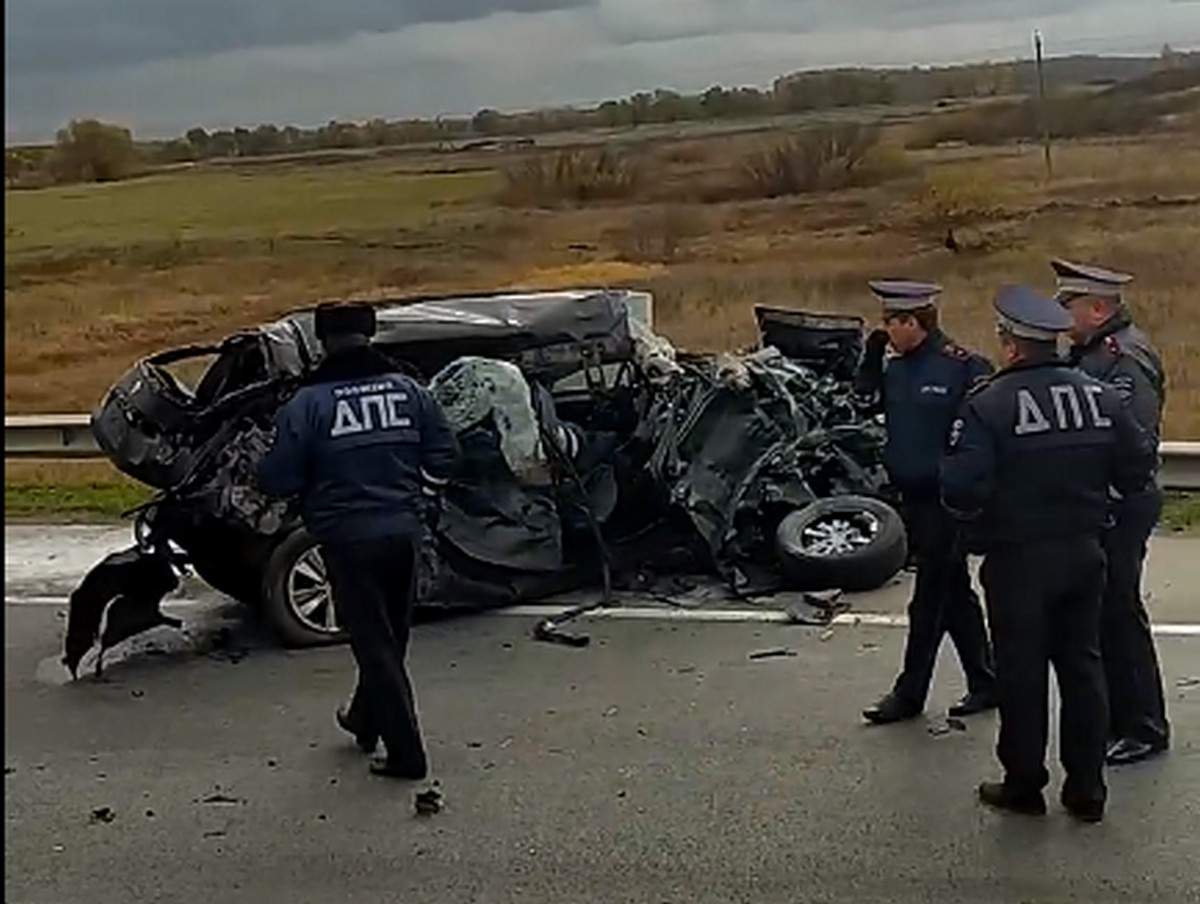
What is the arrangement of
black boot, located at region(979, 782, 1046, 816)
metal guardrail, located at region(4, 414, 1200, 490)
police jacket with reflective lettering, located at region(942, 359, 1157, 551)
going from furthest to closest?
metal guardrail, located at region(4, 414, 1200, 490), black boot, located at region(979, 782, 1046, 816), police jacket with reflective lettering, located at region(942, 359, 1157, 551)

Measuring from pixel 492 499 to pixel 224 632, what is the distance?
4.54ft

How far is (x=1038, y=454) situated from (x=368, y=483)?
2186 millimetres

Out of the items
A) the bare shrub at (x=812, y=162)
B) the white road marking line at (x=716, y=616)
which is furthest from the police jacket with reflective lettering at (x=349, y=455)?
the bare shrub at (x=812, y=162)

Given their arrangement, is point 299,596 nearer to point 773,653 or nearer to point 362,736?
point 362,736

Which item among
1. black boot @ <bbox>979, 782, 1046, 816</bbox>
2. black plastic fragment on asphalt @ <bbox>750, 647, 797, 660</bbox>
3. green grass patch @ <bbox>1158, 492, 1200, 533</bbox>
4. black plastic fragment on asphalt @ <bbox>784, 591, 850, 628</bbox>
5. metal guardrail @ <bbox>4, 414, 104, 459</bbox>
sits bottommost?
green grass patch @ <bbox>1158, 492, 1200, 533</bbox>

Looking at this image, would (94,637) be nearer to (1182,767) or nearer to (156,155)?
(156,155)

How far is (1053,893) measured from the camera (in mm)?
5031

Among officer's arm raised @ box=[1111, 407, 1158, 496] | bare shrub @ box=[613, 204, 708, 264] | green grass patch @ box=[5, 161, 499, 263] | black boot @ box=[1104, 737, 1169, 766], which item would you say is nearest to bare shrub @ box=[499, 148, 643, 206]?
green grass patch @ box=[5, 161, 499, 263]

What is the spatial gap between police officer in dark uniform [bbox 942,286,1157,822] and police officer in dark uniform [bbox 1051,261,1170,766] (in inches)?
11.2

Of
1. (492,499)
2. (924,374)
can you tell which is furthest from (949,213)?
(924,374)

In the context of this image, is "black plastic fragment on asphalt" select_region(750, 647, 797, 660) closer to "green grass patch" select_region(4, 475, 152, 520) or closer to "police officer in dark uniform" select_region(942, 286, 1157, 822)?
"police officer in dark uniform" select_region(942, 286, 1157, 822)

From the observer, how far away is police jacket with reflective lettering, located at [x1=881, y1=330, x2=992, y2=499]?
6.41m

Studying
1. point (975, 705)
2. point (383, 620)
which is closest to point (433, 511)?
point (383, 620)

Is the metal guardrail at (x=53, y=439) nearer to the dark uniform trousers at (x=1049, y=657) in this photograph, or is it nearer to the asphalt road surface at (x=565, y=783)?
the asphalt road surface at (x=565, y=783)
